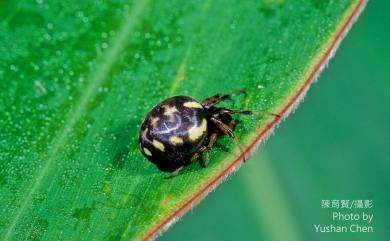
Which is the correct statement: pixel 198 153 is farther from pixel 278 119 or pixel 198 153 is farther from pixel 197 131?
pixel 278 119

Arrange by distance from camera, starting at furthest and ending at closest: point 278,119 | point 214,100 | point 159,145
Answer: point 214,100 → point 159,145 → point 278,119

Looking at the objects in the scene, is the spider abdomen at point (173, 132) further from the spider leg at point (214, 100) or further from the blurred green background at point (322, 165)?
the blurred green background at point (322, 165)

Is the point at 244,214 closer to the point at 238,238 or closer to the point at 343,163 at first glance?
the point at 238,238

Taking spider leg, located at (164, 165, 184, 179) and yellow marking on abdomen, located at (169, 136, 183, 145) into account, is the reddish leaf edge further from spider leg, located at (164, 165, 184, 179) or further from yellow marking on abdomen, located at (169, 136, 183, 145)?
yellow marking on abdomen, located at (169, 136, 183, 145)

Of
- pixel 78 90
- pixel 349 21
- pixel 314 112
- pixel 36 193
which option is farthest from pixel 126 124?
pixel 349 21

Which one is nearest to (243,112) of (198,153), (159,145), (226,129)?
(226,129)

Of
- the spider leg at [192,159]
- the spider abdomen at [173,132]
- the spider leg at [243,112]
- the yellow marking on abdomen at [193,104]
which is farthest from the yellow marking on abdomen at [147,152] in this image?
the spider leg at [243,112]

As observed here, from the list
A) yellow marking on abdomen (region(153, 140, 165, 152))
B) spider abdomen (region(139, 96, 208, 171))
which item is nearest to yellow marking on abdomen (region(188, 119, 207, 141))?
spider abdomen (region(139, 96, 208, 171))
